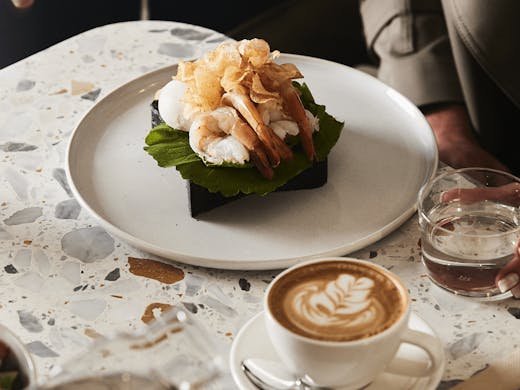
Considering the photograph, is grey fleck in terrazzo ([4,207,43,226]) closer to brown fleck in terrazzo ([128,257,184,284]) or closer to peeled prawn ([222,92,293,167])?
brown fleck in terrazzo ([128,257,184,284])

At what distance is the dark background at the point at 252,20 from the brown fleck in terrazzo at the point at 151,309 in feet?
4.39

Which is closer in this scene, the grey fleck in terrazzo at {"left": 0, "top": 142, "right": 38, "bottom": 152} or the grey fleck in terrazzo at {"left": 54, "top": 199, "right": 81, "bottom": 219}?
the grey fleck in terrazzo at {"left": 54, "top": 199, "right": 81, "bottom": 219}

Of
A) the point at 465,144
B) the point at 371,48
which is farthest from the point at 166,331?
the point at 371,48

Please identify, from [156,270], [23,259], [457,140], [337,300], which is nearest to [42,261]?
[23,259]

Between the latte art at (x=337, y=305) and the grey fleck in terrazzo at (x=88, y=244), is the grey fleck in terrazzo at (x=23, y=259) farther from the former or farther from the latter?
the latte art at (x=337, y=305)

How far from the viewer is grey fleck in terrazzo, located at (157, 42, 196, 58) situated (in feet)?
4.60

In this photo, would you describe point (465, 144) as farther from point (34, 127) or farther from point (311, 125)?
point (34, 127)

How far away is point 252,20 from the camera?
7.73ft

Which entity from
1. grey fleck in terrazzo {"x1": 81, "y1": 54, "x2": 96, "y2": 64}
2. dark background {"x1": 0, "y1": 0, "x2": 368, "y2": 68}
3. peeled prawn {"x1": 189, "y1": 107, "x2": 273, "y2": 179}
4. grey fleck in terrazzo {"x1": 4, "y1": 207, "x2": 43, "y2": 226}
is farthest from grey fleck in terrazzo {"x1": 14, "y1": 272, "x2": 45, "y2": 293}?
dark background {"x1": 0, "y1": 0, "x2": 368, "y2": 68}

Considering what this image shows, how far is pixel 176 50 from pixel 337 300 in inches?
31.1

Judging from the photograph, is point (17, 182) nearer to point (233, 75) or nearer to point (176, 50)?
point (233, 75)

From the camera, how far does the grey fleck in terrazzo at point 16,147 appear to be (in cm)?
116

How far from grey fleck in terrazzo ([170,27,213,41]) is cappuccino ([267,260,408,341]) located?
2.51 feet

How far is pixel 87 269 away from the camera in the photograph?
932 millimetres
